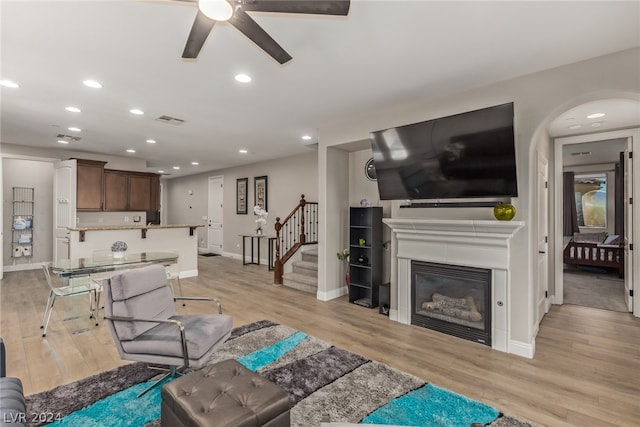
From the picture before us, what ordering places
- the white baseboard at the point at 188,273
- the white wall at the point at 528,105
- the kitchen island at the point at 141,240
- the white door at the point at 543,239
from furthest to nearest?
1. the white baseboard at the point at 188,273
2. the kitchen island at the point at 141,240
3. the white door at the point at 543,239
4. the white wall at the point at 528,105

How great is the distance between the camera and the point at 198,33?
181 cm

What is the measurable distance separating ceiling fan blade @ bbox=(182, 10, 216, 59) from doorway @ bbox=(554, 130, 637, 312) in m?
5.10

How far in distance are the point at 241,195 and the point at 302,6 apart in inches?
294

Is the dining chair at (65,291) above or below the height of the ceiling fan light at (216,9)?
below

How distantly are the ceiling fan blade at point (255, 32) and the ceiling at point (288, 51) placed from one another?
82 mm

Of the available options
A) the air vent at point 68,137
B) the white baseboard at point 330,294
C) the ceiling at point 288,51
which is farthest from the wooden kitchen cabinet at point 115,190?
the white baseboard at point 330,294

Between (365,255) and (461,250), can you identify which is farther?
(365,255)

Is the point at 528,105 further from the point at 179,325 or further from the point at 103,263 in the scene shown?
the point at 103,263

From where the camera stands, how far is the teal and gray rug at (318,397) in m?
2.04

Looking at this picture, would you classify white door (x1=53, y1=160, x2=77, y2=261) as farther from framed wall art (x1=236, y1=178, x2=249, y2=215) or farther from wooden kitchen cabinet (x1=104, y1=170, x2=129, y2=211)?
framed wall art (x1=236, y1=178, x2=249, y2=215)

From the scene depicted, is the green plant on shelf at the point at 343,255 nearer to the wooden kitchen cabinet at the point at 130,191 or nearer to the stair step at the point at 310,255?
the stair step at the point at 310,255

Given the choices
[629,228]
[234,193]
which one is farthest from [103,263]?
[629,228]

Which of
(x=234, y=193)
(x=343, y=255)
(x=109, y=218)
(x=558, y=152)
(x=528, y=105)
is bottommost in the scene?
(x=343, y=255)

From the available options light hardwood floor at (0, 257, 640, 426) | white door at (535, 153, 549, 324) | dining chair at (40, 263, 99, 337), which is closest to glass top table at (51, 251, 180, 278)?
dining chair at (40, 263, 99, 337)
